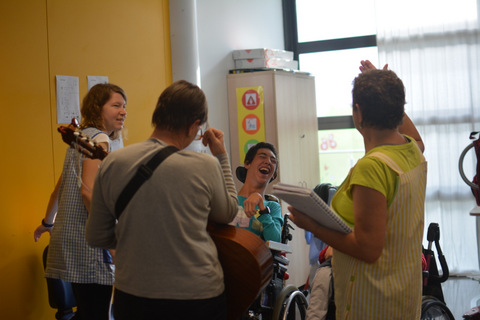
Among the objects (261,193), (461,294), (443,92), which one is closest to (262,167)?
(261,193)

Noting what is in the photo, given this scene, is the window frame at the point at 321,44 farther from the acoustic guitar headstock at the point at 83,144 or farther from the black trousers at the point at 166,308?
the black trousers at the point at 166,308

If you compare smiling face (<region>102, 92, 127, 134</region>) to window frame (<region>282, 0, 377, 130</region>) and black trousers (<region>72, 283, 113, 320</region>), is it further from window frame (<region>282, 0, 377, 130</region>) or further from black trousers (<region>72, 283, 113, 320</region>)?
window frame (<region>282, 0, 377, 130</region>)

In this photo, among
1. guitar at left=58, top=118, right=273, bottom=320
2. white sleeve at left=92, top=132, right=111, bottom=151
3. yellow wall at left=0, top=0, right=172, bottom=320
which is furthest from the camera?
yellow wall at left=0, top=0, right=172, bottom=320

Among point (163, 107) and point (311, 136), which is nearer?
point (163, 107)

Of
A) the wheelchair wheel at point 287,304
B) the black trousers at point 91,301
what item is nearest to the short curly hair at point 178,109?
the black trousers at point 91,301

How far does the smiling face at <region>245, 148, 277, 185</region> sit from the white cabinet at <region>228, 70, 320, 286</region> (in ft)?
5.56

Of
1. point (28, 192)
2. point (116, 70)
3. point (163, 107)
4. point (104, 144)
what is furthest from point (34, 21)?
point (163, 107)

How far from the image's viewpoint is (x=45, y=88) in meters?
3.35

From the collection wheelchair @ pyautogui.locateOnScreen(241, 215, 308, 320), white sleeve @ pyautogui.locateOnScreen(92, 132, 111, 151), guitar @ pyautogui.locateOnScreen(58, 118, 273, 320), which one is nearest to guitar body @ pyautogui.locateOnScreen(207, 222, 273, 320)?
guitar @ pyautogui.locateOnScreen(58, 118, 273, 320)

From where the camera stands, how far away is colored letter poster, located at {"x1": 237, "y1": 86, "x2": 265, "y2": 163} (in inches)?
198

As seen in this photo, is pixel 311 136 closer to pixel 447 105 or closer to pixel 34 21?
pixel 447 105

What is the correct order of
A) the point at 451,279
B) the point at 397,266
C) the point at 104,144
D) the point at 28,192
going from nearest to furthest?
the point at 397,266, the point at 104,144, the point at 28,192, the point at 451,279

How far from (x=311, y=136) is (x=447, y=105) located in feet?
4.49

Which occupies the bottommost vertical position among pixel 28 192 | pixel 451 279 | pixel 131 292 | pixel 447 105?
pixel 451 279
